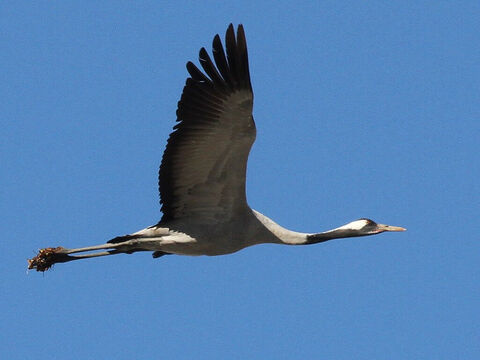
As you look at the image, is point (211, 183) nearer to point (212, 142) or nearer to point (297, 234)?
point (212, 142)

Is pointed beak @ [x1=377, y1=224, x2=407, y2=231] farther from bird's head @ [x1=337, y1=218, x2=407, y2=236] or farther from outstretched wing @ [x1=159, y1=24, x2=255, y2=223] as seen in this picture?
outstretched wing @ [x1=159, y1=24, x2=255, y2=223]

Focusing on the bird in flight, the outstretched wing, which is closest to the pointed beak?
the bird in flight

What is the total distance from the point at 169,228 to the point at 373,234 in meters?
3.19

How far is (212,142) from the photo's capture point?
15.5 meters

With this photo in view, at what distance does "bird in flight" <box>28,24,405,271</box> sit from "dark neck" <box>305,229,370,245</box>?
0.02 meters

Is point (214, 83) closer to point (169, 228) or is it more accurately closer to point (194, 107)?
point (194, 107)

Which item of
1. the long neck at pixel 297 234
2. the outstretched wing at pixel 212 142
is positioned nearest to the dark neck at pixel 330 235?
the long neck at pixel 297 234

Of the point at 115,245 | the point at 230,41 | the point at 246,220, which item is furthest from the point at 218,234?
the point at 230,41

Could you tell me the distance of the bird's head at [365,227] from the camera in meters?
16.8

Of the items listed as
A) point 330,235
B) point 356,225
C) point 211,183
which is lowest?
point 330,235

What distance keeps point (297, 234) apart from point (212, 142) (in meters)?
2.15

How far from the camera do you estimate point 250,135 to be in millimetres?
15352

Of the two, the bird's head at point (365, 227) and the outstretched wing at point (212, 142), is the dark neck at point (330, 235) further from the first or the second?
the outstretched wing at point (212, 142)

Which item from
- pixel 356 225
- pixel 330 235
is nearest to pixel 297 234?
pixel 330 235
